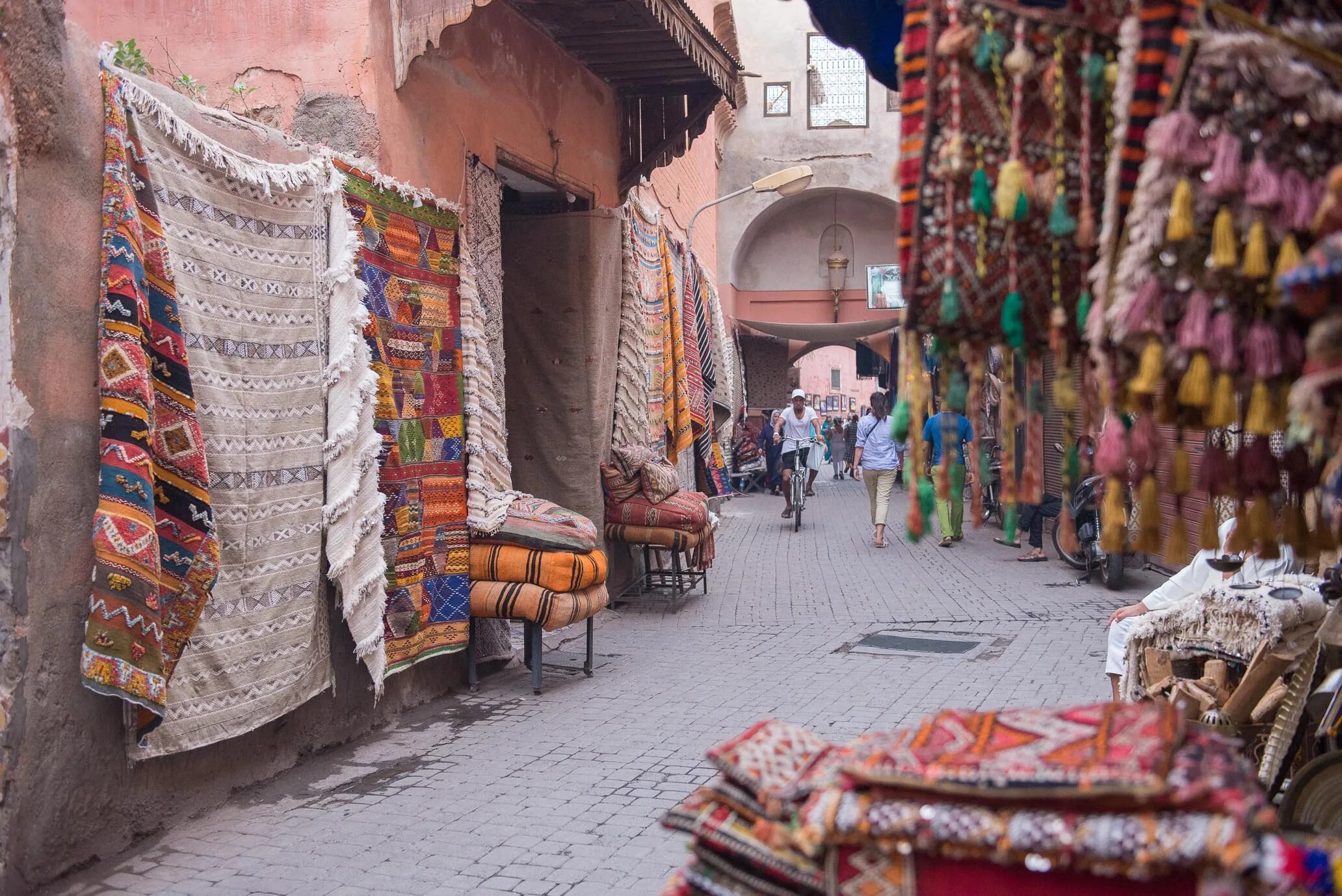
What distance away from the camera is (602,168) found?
8.87m

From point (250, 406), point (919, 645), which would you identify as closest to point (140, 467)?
point (250, 406)

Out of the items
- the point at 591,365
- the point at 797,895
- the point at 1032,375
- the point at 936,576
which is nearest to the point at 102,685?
the point at 797,895

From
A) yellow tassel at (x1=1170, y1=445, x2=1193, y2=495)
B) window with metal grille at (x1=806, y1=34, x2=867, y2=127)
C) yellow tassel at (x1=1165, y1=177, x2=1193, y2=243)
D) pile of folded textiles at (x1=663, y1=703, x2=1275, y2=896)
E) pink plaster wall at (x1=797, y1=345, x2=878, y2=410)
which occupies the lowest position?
pile of folded textiles at (x1=663, y1=703, x2=1275, y2=896)

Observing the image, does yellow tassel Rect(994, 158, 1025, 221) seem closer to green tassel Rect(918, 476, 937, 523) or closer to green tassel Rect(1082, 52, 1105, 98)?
green tassel Rect(1082, 52, 1105, 98)

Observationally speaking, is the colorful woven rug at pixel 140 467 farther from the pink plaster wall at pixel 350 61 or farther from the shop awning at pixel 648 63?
the shop awning at pixel 648 63

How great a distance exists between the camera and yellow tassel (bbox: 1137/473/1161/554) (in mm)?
1841

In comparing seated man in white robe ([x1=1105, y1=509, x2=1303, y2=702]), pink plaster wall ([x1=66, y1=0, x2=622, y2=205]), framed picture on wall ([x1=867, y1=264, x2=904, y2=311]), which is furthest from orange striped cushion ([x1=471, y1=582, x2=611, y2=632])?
framed picture on wall ([x1=867, y1=264, x2=904, y2=311])

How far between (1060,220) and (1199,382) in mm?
370

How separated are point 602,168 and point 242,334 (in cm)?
478

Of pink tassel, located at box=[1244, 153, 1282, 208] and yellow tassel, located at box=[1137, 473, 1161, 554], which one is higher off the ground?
pink tassel, located at box=[1244, 153, 1282, 208]

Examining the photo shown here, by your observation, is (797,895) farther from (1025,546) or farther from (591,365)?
(1025,546)

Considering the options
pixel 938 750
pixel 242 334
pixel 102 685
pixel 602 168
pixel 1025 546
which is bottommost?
pixel 1025 546

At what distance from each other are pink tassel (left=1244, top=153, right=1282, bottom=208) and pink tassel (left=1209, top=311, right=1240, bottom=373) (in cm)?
16

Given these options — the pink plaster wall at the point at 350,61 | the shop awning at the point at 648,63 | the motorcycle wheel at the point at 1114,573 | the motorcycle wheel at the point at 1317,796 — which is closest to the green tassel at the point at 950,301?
the motorcycle wheel at the point at 1317,796
